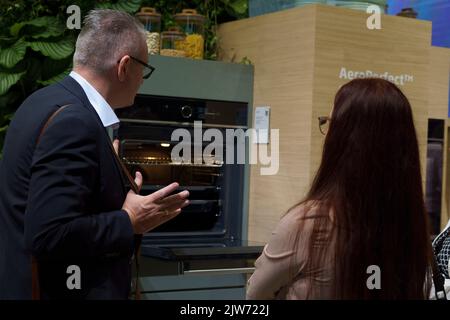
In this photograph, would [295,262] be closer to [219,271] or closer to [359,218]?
[359,218]

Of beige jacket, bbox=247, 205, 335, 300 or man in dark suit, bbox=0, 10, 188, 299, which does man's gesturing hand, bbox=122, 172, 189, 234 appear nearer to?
man in dark suit, bbox=0, 10, 188, 299

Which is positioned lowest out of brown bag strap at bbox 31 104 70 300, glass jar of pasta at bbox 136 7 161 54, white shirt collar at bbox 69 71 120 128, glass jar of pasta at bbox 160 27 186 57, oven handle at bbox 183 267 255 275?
oven handle at bbox 183 267 255 275

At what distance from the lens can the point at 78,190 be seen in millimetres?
1497

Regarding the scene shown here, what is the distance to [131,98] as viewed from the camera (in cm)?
179

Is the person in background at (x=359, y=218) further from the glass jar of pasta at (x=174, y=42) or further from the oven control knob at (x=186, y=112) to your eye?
the glass jar of pasta at (x=174, y=42)

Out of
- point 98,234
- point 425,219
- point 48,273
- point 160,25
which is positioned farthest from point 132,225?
point 160,25

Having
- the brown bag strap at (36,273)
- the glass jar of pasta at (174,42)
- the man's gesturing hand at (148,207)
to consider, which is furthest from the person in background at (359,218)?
the glass jar of pasta at (174,42)

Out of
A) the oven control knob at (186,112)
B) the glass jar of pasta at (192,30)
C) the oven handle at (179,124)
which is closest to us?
the oven handle at (179,124)

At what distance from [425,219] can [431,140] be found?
2297 mm

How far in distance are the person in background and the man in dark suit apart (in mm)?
347

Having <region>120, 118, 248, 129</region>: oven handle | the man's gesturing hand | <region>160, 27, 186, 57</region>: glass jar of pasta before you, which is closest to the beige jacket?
the man's gesturing hand

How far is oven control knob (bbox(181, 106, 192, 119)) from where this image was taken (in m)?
3.03

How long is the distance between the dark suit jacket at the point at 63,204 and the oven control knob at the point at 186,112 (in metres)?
1.34

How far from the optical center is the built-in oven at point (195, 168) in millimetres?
2885
